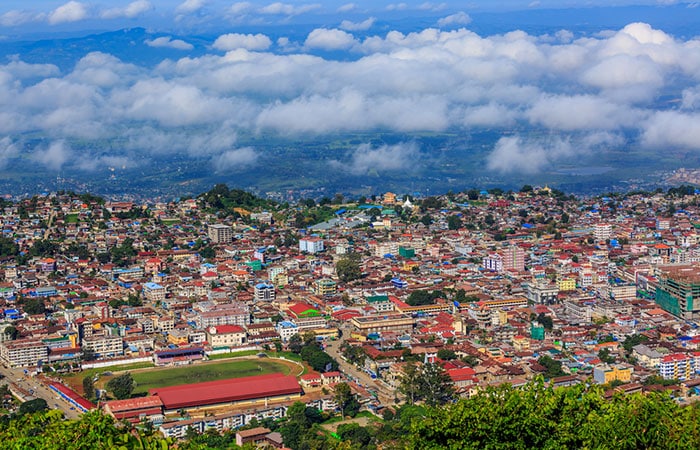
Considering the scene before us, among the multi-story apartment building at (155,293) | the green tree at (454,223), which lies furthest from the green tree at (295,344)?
the green tree at (454,223)

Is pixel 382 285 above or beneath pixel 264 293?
beneath

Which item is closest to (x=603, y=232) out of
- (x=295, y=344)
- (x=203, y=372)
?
(x=295, y=344)

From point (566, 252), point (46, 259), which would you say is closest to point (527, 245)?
point (566, 252)

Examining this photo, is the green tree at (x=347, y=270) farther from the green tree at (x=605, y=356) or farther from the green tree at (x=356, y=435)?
the green tree at (x=356, y=435)

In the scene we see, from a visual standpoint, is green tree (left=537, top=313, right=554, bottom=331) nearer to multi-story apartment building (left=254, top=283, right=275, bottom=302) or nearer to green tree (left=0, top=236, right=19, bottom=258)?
multi-story apartment building (left=254, top=283, right=275, bottom=302)

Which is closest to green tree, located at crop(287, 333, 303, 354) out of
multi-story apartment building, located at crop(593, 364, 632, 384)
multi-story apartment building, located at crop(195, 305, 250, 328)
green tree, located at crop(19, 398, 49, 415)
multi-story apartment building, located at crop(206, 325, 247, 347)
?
multi-story apartment building, located at crop(206, 325, 247, 347)

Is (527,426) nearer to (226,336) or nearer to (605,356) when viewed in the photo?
(605,356)
